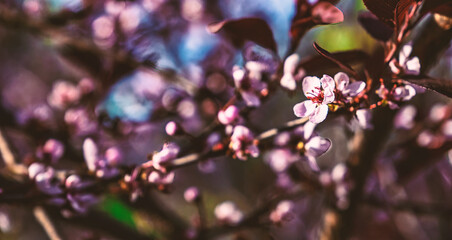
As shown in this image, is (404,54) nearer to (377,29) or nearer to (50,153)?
(377,29)

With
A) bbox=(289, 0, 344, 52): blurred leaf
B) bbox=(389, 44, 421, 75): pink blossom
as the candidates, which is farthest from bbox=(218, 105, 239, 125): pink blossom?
bbox=(389, 44, 421, 75): pink blossom

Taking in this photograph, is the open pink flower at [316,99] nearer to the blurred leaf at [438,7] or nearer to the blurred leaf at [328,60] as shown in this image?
the blurred leaf at [328,60]

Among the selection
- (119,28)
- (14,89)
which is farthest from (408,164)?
(14,89)

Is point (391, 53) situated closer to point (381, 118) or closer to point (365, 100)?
point (365, 100)

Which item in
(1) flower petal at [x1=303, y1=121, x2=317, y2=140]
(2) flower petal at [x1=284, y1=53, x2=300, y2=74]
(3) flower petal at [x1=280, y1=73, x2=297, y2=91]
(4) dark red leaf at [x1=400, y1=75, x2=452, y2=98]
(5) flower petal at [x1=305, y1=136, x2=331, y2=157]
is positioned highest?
(2) flower petal at [x1=284, y1=53, x2=300, y2=74]

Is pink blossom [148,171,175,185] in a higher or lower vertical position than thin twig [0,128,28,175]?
lower

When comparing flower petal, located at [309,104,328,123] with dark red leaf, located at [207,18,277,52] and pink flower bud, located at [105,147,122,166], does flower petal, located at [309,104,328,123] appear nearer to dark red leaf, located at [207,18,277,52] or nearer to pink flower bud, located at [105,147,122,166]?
dark red leaf, located at [207,18,277,52]
